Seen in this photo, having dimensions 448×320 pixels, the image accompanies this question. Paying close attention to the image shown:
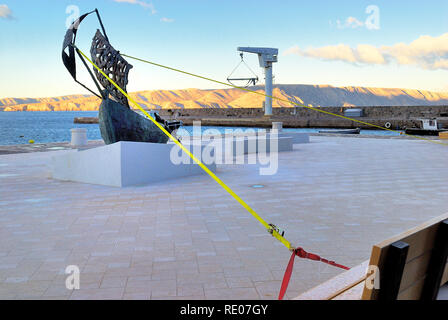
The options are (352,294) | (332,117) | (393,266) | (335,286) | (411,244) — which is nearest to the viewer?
(393,266)

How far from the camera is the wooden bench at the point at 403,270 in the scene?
1.54m

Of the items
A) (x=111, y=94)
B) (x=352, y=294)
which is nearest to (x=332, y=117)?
(x=111, y=94)

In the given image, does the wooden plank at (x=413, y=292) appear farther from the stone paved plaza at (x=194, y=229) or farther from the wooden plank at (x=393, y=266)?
the stone paved plaza at (x=194, y=229)

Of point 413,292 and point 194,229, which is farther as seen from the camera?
point 194,229

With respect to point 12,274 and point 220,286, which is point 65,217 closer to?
point 12,274

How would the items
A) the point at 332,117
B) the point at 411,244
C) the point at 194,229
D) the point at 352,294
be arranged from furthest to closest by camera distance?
the point at 332,117
the point at 194,229
the point at 352,294
the point at 411,244

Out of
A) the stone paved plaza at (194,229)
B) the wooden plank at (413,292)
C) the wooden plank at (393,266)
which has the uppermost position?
the wooden plank at (393,266)

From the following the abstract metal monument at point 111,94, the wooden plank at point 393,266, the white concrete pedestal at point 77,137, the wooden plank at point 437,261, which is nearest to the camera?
the wooden plank at point 393,266

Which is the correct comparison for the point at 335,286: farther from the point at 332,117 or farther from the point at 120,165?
the point at 332,117

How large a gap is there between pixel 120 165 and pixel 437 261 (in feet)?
20.5

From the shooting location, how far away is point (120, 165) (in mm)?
7355

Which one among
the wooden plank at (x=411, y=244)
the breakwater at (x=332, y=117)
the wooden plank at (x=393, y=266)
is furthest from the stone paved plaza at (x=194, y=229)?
the breakwater at (x=332, y=117)

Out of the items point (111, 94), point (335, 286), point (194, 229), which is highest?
point (111, 94)

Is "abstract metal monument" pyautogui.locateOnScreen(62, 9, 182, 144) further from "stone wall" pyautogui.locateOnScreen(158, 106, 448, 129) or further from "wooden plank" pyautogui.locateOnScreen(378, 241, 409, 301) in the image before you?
"stone wall" pyautogui.locateOnScreen(158, 106, 448, 129)
